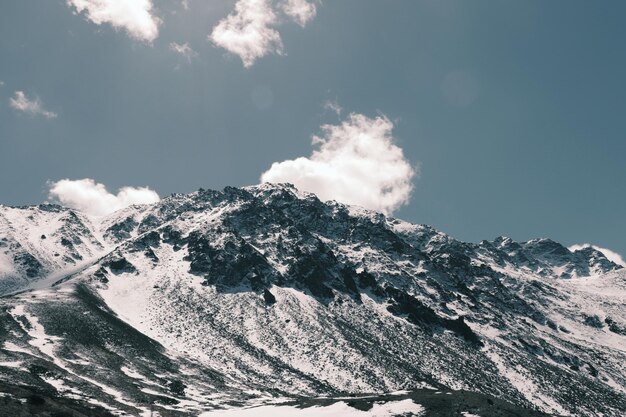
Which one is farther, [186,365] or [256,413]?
[186,365]

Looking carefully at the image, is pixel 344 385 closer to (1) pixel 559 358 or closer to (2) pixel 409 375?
(2) pixel 409 375

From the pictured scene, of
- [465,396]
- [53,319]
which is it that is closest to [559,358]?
[465,396]

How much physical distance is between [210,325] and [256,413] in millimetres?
93464

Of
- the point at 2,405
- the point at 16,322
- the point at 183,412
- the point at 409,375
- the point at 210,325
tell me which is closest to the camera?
the point at 2,405

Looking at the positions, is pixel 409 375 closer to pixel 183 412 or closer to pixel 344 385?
pixel 344 385

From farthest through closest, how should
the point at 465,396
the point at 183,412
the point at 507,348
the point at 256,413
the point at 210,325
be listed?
the point at 507,348 < the point at 210,325 < the point at 183,412 < the point at 256,413 < the point at 465,396

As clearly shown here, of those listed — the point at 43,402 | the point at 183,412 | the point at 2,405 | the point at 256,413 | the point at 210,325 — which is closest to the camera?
the point at 2,405

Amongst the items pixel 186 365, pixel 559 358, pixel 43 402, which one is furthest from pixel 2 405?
pixel 559 358

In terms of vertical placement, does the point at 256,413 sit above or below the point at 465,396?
below

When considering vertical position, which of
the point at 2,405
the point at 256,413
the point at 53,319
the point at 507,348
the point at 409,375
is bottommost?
the point at 2,405

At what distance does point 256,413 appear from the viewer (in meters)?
81.7

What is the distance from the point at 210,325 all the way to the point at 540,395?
98663 millimetres

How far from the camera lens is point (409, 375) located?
150 m

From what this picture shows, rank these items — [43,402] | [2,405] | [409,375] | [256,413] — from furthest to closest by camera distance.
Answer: [409,375] < [256,413] < [43,402] < [2,405]
